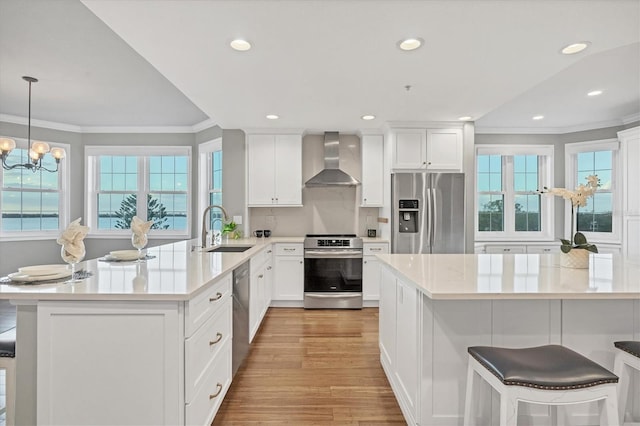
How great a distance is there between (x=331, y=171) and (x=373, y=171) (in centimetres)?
58

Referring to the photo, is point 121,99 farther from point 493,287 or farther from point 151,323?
point 493,287

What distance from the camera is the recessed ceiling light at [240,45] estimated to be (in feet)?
7.07

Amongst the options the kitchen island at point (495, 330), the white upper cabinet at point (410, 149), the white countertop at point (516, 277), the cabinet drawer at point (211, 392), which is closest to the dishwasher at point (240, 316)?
the cabinet drawer at point (211, 392)

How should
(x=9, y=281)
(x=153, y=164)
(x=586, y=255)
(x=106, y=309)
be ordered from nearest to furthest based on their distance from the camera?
(x=106, y=309) → (x=9, y=281) → (x=586, y=255) → (x=153, y=164)

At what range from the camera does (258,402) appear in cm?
212

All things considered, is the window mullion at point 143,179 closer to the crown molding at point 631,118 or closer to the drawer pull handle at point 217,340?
the drawer pull handle at point 217,340

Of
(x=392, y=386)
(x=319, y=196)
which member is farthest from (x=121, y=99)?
(x=392, y=386)

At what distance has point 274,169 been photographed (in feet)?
14.8

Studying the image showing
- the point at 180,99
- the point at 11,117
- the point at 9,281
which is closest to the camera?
the point at 9,281

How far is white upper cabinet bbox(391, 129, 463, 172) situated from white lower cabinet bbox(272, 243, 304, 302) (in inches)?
67.4

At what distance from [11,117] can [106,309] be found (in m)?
5.33

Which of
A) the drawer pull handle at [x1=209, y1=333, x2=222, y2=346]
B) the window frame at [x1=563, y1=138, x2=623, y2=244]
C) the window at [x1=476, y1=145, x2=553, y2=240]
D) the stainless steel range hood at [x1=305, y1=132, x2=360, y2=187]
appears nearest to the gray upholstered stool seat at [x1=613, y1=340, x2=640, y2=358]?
the drawer pull handle at [x1=209, y1=333, x2=222, y2=346]

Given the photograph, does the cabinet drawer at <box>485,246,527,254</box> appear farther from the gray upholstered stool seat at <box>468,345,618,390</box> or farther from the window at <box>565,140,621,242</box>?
the gray upholstered stool seat at <box>468,345,618,390</box>

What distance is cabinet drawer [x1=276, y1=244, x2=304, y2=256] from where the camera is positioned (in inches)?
167
